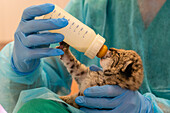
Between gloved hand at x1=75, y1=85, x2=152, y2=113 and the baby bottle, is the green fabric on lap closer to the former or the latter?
gloved hand at x1=75, y1=85, x2=152, y2=113

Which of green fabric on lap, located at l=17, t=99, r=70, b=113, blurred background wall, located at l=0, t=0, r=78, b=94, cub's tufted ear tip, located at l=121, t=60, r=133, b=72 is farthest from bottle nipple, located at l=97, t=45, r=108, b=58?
blurred background wall, located at l=0, t=0, r=78, b=94

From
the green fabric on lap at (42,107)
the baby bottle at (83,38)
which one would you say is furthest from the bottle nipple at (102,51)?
the green fabric on lap at (42,107)

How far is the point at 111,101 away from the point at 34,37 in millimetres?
513

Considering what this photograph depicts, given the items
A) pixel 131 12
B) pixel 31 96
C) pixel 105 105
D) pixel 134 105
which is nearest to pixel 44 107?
pixel 31 96

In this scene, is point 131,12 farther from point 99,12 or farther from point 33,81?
point 33,81

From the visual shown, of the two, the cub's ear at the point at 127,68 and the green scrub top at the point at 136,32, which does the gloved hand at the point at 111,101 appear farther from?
the green scrub top at the point at 136,32

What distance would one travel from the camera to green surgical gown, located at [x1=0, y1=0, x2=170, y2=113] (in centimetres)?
100

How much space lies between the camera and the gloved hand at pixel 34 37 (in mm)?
748

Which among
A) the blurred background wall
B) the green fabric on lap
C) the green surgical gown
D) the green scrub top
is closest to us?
the green fabric on lap

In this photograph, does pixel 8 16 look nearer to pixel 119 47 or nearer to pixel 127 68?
pixel 119 47

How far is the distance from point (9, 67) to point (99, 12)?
2.31ft

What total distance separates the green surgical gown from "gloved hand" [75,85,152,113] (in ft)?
0.41

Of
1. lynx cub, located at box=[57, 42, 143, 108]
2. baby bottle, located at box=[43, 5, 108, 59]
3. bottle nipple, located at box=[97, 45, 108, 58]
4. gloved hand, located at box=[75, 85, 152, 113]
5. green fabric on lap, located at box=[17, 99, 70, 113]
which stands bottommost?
gloved hand, located at box=[75, 85, 152, 113]

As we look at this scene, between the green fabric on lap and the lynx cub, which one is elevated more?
the lynx cub
